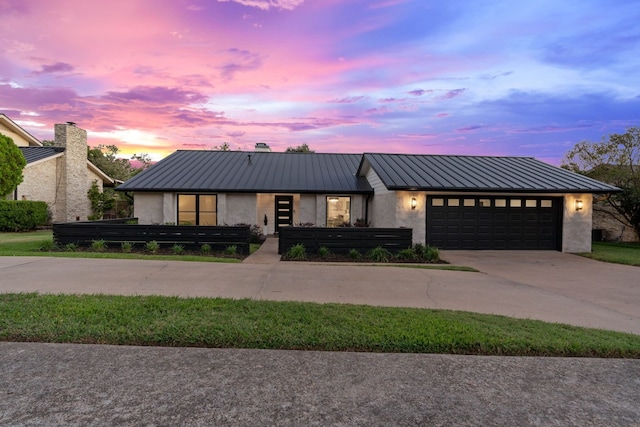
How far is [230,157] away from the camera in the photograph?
21453 millimetres

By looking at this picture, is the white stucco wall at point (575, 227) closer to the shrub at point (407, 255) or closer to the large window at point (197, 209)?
the shrub at point (407, 255)

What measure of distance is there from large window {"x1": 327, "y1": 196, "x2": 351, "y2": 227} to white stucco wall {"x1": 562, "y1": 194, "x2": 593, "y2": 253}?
9396 mm

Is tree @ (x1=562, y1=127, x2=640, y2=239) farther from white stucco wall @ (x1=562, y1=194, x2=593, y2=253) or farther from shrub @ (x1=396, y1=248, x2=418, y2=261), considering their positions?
shrub @ (x1=396, y1=248, x2=418, y2=261)

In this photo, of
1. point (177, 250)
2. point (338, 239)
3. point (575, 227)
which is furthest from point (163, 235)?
point (575, 227)

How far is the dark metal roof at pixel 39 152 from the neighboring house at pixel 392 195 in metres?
8.18

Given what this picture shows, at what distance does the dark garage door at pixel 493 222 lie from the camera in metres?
14.5

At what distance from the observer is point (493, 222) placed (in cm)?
1477

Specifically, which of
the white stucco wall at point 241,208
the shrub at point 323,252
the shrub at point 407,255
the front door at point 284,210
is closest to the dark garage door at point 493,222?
the shrub at point 407,255

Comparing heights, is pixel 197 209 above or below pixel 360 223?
above

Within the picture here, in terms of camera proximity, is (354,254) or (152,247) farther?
(152,247)

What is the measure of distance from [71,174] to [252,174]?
523 inches

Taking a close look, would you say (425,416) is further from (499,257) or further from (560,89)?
(560,89)

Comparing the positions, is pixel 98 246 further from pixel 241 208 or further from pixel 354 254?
pixel 354 254

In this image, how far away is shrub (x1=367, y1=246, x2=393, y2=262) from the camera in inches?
448
